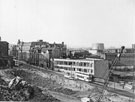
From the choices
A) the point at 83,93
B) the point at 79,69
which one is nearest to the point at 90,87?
the point at 83,93

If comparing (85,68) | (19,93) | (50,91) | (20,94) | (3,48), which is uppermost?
(3,48)

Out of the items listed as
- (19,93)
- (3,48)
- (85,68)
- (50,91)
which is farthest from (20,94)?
(3,48)

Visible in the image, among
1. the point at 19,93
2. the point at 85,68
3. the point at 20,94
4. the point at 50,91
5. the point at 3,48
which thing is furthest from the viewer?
the point at 3,48

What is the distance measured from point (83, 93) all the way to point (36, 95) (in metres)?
12.8

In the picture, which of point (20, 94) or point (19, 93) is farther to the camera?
point (19, 93)

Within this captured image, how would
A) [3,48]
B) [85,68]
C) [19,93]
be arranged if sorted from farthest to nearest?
[3,48] → [85,68] → [19,93]

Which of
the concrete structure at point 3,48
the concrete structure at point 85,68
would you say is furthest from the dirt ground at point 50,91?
the concrete structure at point 3,48

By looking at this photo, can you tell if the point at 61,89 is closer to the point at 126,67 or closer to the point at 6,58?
the point at 6,58

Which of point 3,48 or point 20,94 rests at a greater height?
point 3,48

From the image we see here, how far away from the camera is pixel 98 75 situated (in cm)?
5803

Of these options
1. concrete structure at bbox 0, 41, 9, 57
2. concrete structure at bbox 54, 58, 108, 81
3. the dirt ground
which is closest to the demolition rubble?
the dirt ground

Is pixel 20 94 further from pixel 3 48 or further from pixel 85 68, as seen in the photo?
pixel 3 48

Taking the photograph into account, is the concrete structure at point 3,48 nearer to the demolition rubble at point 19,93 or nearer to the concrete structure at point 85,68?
the concrete structure at point 85,68

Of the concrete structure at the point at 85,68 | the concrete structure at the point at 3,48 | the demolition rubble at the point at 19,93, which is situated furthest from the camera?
the concrete structure at the point at 3,48
